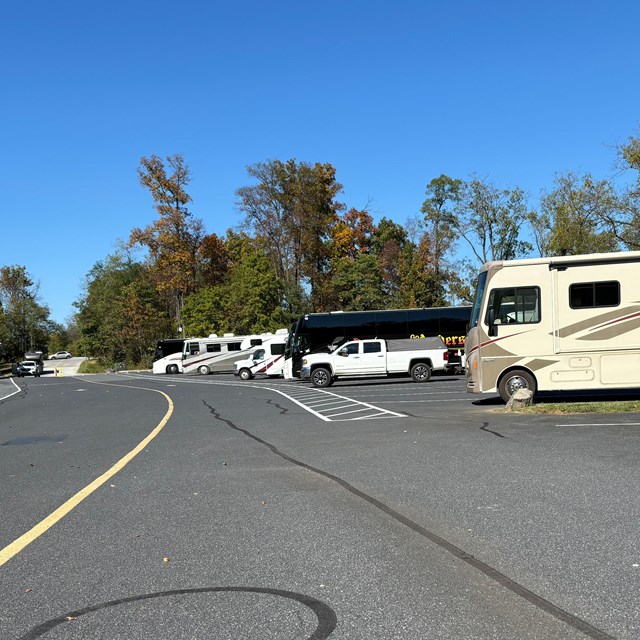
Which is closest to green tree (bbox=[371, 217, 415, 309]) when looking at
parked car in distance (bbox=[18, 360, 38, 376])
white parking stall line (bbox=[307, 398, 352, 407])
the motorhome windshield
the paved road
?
parked car in distance (bbox=[18, 360, 38, 376])

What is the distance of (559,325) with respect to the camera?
17203 mm

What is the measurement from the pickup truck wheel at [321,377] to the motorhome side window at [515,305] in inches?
539

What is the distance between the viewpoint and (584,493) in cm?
701

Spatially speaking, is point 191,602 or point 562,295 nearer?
point 191,602

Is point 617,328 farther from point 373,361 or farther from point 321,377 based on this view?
point 321,377

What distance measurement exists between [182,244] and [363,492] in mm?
63192

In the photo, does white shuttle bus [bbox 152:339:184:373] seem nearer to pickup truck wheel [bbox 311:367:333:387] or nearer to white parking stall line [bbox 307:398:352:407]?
pickup truck wheel [bbox 311:367:333:387]

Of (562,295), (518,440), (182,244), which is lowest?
(518,440)

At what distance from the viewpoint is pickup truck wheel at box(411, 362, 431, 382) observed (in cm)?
3114

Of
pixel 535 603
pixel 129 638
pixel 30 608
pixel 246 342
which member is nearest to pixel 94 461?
pixel 30 608

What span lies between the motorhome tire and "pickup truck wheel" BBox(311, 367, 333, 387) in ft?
45.2

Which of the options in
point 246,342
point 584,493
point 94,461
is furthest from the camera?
point 246,342

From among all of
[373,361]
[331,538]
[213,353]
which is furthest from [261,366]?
[331,538]

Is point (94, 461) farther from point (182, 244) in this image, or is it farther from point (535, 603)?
point (182, 244)
